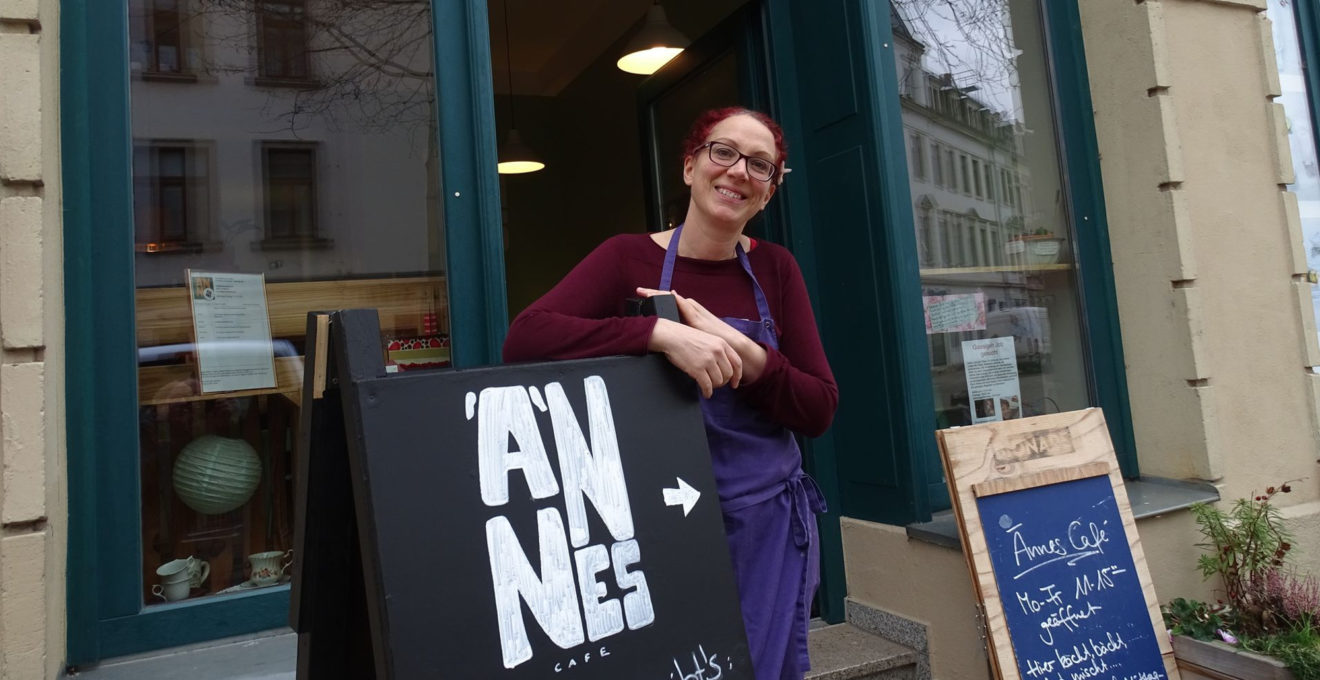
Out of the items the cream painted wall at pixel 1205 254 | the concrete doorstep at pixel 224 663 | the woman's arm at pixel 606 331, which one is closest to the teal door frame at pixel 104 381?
the concrete doorstep at pixel 224 663

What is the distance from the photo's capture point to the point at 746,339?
165cm

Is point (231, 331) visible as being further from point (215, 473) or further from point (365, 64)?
point (365, 64)

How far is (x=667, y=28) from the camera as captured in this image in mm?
4617

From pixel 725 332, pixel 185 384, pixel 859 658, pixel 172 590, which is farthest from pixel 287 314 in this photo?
pixel 859 658

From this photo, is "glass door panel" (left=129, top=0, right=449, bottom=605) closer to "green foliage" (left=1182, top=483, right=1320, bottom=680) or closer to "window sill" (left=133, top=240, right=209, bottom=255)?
"window sill" (left=133, top=240, right=209, bottom=255)

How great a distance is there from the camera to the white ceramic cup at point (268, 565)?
2582 millimetres

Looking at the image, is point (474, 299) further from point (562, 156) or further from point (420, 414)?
point (562, 156)

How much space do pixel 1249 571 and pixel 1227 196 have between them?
161cm

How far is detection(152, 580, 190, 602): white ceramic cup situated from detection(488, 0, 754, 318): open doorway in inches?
109

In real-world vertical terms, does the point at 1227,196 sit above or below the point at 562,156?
below

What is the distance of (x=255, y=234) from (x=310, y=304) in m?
0.27

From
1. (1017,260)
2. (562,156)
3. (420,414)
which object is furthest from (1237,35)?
(562,156)

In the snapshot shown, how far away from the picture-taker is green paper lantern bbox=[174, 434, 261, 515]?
2537 mm

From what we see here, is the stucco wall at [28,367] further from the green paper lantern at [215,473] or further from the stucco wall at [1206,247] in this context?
the stucco wall at [1206,247]
